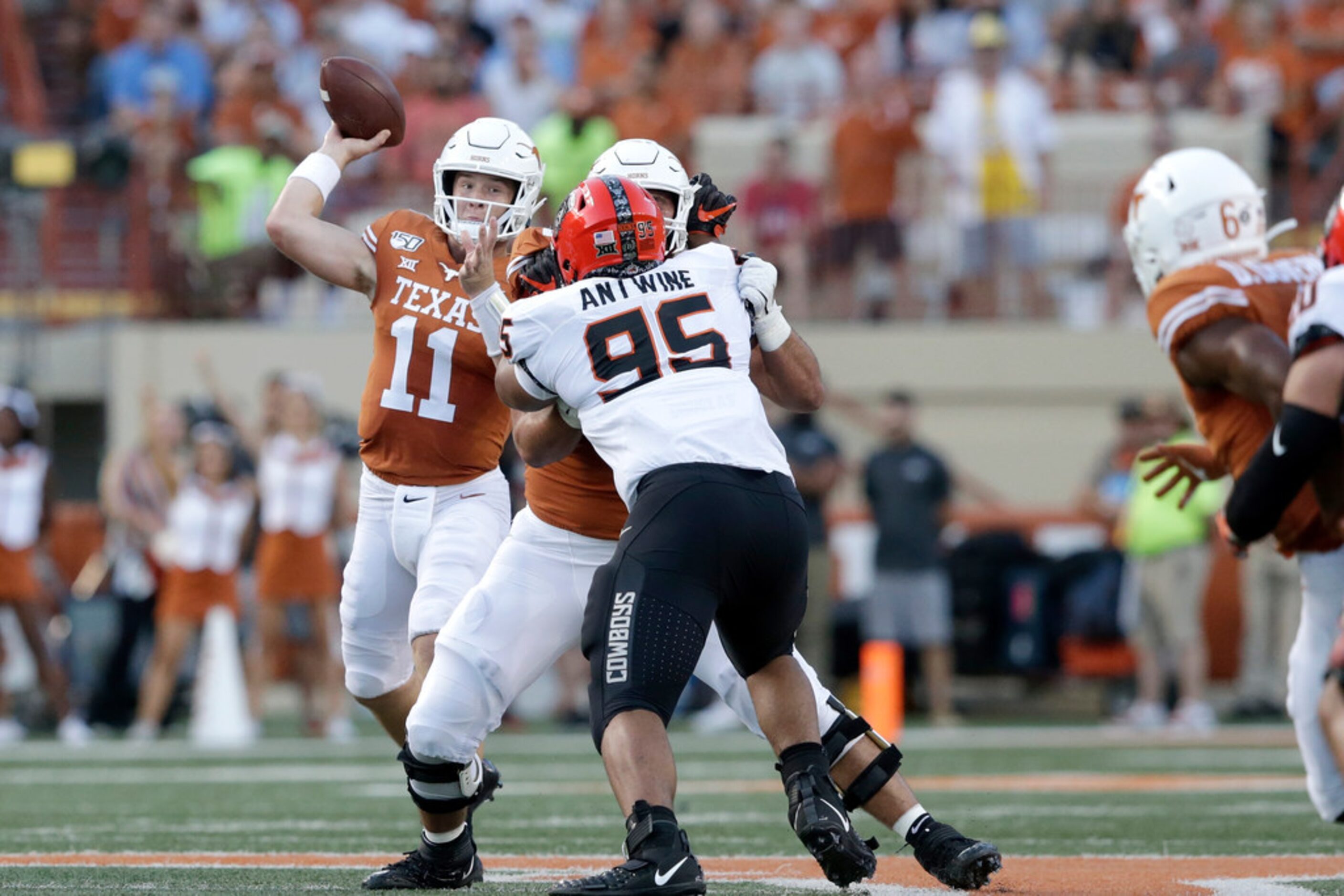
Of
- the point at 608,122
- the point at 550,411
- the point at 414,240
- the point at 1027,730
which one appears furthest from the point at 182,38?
the point at 550,411

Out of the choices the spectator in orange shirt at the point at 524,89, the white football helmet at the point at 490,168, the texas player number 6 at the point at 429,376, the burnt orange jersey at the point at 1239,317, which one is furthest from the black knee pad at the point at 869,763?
the spectator in orange shirt at the point at 524,89

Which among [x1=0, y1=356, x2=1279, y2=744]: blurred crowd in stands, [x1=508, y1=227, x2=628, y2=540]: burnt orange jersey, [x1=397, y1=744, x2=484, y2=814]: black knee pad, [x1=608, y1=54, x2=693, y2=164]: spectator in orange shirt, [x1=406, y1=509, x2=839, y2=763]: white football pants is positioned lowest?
[x1=0, y1=356, x2=1279, y2=744]: blurred crowd in stands

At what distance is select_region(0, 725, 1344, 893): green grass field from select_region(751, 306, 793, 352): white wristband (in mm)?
1234

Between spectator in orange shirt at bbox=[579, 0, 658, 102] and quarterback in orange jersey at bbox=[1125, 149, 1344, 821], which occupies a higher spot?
spectator in orange shirt at bbox=[579, 0, 658, 102]

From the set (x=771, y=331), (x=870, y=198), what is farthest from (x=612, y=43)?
(x=771, y=331)

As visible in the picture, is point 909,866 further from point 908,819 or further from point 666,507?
point 666,507

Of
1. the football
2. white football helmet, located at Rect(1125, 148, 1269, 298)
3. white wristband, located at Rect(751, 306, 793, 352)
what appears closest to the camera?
white wristband, located at Rect(751, 306, 793, 352)

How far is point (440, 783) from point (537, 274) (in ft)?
3.97

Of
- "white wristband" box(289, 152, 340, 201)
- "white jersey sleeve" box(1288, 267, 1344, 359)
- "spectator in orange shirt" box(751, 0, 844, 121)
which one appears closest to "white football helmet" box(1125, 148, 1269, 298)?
"white jersey sleeve" box(1288, 267, 1344, 359)

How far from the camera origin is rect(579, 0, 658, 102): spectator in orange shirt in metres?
15.3

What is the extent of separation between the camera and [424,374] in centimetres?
544

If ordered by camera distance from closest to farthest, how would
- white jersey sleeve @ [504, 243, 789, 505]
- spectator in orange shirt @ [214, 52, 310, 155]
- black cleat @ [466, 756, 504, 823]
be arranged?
1. white jersey sleeve @ [504, 243, 789, 505]
2. black cleat @ [466, 756, 504, 823]
3. spectator in orange shirt @ [214, 52, 310, 155]

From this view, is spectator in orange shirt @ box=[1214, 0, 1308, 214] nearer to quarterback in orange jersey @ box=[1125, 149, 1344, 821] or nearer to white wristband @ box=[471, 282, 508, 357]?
quarterback in orange jersey @ box=[1125, 149, 1344, 821]

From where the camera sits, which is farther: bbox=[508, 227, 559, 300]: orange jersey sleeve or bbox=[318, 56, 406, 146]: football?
bbox=[318, 56, 406, 146]: football
